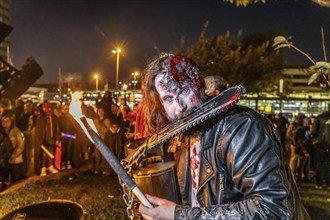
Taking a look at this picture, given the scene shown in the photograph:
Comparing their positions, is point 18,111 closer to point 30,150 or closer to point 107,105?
point 30,150

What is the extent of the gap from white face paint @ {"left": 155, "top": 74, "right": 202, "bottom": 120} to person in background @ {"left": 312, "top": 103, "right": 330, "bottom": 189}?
32.0 ft

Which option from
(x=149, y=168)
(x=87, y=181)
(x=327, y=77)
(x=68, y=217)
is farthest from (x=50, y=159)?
(x=149, y=168)

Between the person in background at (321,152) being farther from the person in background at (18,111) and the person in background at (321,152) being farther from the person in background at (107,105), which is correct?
the person in background at (18,111)

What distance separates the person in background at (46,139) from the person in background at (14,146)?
954 mm

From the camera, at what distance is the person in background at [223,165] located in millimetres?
1469

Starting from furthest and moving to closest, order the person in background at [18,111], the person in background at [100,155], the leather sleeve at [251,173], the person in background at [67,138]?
the person in background at [18,111]
the person in background at [67,138]
the person in background at [100,155]
the leather sleeve at [251,173]

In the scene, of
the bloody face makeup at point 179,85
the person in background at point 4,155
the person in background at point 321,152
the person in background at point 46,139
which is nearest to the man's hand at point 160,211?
the bloody face makeup at point 179,85

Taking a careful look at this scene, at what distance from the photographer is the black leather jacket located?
4.78ft

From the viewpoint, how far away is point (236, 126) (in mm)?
1599

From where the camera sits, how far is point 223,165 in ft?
5.39

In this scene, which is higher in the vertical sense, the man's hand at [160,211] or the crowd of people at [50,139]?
the man's hand at [160,211]

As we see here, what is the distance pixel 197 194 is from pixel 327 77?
233cm

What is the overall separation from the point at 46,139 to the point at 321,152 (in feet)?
27.5

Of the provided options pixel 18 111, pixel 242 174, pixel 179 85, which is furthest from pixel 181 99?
pixel 18 111
